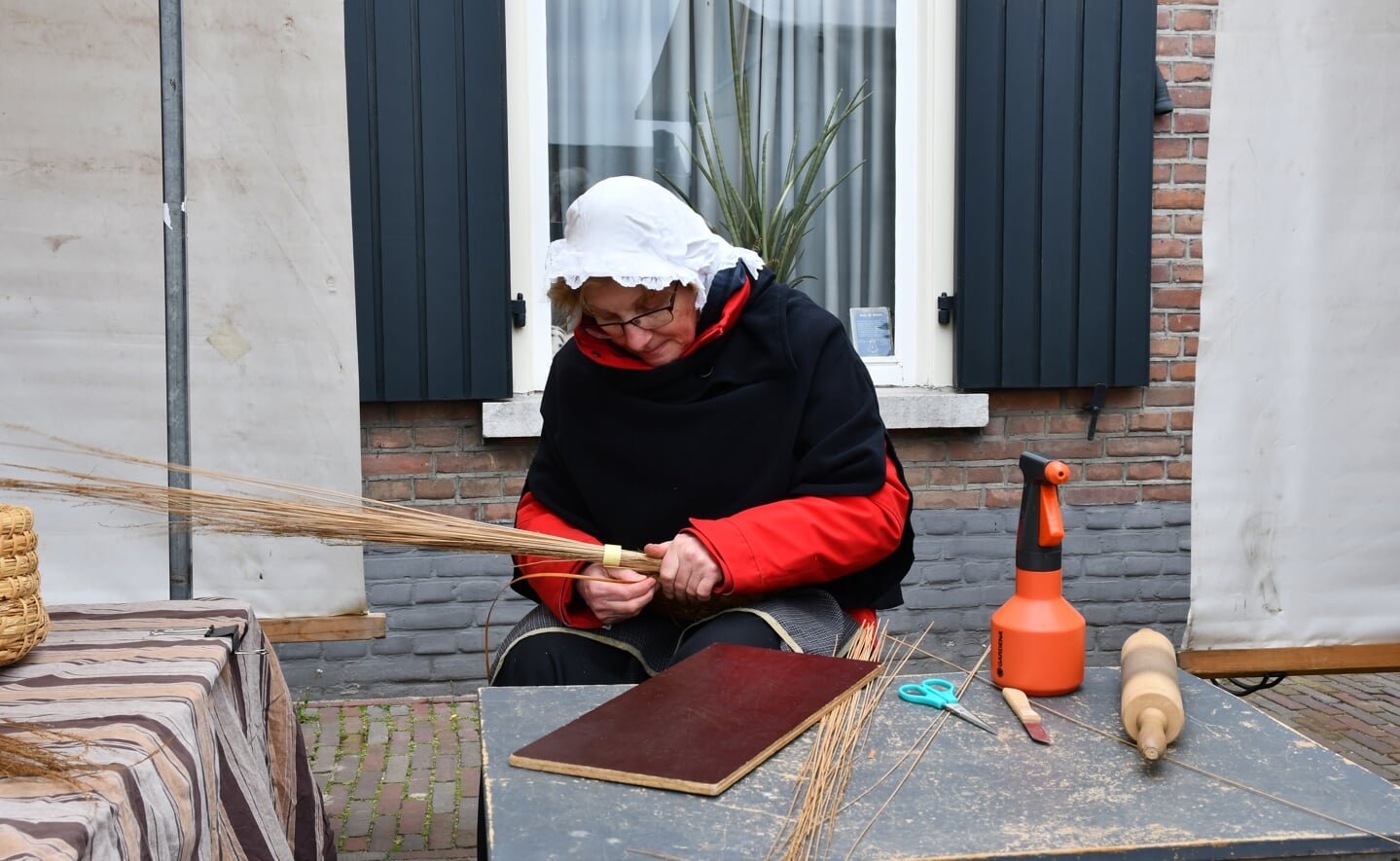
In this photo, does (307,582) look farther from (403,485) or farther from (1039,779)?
(1039,779)

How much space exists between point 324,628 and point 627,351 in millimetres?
1548

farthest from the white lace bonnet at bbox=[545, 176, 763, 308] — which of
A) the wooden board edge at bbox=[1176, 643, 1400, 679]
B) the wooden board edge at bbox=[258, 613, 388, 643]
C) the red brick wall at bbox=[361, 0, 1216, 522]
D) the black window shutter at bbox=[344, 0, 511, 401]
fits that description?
the wooden board edge at bbox=[1176, 643, 1400, 679]

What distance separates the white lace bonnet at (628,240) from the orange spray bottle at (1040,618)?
0.71 metres

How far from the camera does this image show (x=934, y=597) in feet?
14.6

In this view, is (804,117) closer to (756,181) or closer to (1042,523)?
(756,181)

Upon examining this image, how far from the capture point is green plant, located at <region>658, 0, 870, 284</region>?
A: 4.34 metres

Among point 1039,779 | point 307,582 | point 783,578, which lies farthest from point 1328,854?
point 307,582

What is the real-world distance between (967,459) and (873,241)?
866 mm

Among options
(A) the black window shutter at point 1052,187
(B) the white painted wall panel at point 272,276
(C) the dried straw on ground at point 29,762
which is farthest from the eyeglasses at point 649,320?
(A) the black window shutter at point 1052,187

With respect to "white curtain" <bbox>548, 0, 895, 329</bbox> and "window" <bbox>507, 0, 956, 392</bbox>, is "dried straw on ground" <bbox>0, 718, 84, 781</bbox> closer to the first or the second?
"window" <bbox>507, 0, 956, 392</bbox>

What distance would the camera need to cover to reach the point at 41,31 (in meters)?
2.87

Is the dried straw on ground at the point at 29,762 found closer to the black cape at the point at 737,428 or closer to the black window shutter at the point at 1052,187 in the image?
the black cape at the point at 737,428

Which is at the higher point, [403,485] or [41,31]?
[41,31]

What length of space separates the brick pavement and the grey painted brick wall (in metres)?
0.11
